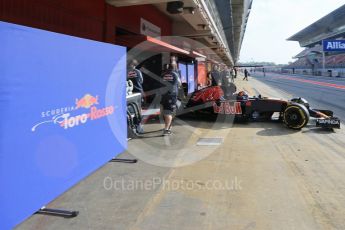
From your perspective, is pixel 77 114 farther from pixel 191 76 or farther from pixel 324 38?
pixel 324 38

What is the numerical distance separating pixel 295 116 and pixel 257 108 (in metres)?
1.26

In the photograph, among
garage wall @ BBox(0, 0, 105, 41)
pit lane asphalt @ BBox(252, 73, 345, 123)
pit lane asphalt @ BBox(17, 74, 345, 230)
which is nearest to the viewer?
pit lane asphalt @ BBox(17, 74, 345, 230)

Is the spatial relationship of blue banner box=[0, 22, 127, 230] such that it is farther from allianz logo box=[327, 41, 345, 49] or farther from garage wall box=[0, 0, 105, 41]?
allianz logo box=[327, 41, 345, 49]

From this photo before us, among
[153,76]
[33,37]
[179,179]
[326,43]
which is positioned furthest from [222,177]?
[326,43]

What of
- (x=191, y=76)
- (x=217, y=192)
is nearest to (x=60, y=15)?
(x=217, y=192)

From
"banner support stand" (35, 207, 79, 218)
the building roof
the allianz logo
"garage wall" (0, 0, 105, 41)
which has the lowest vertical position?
"banner support stand" (35, 207, 79, 218)

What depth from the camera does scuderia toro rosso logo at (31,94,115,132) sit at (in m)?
4.11

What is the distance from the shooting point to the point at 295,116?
9234mm

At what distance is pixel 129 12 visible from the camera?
1131 centimetres

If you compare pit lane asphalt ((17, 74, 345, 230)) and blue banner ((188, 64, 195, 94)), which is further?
blue banner ((188, 64, 195, 94))

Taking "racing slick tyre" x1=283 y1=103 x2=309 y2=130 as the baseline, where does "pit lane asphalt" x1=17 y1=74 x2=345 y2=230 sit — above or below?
below

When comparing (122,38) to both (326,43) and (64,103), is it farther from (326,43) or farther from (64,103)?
(326,43)

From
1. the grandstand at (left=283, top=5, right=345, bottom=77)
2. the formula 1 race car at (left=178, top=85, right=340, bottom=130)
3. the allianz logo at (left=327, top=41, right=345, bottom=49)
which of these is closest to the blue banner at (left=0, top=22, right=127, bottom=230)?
the formula 1 race car at (left=178, top=85, right=340, bottom=130)

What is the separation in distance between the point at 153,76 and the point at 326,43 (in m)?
71.0
